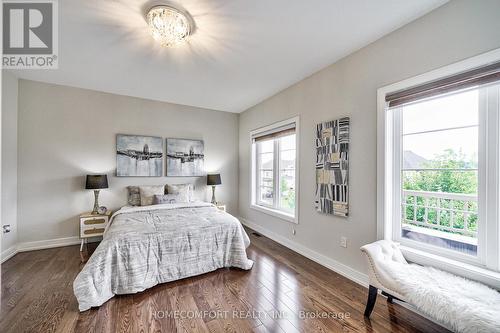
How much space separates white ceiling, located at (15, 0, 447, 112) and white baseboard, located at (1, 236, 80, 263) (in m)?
2.40

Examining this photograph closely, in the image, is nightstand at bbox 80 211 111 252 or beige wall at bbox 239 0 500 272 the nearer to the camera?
beige wall at bbox 239 0 500 272

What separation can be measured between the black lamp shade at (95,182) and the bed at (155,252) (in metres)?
0.63

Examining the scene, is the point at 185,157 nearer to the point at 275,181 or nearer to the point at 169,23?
the point at 275,181

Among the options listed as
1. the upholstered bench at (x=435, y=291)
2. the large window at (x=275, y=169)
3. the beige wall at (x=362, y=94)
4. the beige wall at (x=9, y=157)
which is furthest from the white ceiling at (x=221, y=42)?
the upholstered bench at (x=435, y=291)

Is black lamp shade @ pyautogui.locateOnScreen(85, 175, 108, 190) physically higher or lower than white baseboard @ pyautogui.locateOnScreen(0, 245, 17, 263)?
higher

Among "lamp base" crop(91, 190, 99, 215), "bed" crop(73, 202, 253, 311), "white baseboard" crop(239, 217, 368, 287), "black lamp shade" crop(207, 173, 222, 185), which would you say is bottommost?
"white baseboard" crop(239, 217, 368, 287)

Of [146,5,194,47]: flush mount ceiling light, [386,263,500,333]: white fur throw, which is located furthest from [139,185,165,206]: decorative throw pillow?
[386,263,500,333]: white fur throw

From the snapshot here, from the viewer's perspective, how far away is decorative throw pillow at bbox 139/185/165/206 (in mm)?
3956

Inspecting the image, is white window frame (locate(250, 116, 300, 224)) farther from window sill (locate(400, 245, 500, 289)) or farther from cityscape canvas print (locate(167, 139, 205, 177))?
window sill (locate(400, 245, 500, 289))

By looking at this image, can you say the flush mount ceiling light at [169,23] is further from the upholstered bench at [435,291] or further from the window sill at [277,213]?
the window sill at [277,213]

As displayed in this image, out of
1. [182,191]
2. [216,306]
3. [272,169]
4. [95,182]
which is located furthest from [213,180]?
[216,306]

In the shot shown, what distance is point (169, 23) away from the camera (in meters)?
2.15

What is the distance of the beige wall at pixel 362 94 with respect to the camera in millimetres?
1923

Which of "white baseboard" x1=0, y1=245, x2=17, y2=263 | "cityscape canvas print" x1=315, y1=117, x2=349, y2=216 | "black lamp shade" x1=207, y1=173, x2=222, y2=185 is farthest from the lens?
"black lamp shade" x1=207, y1=173, x2=222, y2=185
